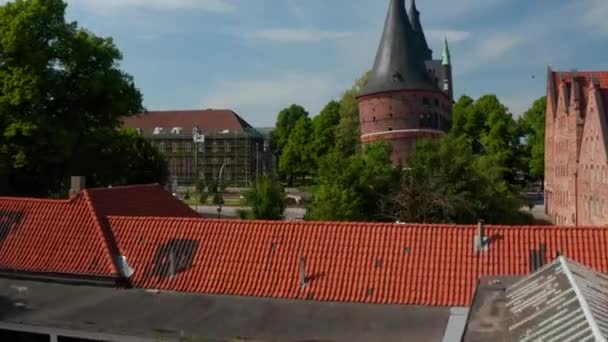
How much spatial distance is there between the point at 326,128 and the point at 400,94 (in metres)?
22.1

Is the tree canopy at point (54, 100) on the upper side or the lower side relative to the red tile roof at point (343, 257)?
upper

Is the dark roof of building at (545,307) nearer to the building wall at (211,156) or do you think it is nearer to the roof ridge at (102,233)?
the roof ridge at (102,233)

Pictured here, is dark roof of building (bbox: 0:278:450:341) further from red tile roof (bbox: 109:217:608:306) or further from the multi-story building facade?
the multi-story building facade

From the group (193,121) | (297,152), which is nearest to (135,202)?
(297,152)

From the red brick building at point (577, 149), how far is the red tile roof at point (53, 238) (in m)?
23.3

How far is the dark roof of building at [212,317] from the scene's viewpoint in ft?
35.7

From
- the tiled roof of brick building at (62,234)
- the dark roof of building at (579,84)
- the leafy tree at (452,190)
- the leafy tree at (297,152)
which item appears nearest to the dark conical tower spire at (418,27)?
the leafy tree at (297,152)

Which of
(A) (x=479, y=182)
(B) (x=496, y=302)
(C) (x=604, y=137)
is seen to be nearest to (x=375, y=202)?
(A) (x=479, y=182)

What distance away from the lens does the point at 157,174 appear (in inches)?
1724

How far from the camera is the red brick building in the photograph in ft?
102

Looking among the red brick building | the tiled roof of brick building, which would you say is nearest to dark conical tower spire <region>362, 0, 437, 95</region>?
the red brick building

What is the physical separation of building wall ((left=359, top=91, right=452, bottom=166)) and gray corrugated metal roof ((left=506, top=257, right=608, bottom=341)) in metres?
38.7

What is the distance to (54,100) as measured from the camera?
28.4 m

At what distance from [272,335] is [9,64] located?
21.2m
